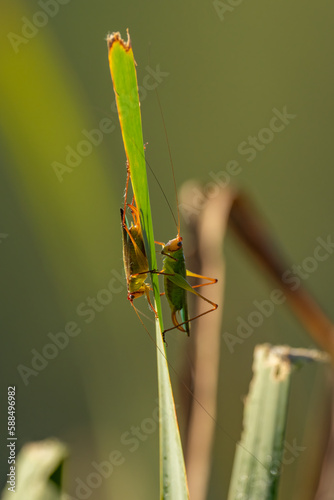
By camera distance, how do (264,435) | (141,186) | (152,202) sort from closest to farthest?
(141,186)
(264,435)
(152,202)

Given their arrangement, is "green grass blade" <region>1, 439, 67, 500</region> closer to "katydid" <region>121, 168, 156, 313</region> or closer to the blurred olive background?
"katydid" <region>121, 168, 156, 313</region>

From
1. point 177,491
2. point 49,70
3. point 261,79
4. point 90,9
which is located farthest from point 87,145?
point 177,491

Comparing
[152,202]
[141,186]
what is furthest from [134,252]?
[152,202]

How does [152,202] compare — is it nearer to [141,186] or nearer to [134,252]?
[134,252]

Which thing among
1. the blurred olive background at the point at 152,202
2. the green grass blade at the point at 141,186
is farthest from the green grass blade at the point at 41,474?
the blurred olive background at the point at 152,202

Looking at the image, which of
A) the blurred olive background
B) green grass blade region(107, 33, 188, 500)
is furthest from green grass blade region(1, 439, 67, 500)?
the blurred olive background

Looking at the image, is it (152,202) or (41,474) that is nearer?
(41,474)
